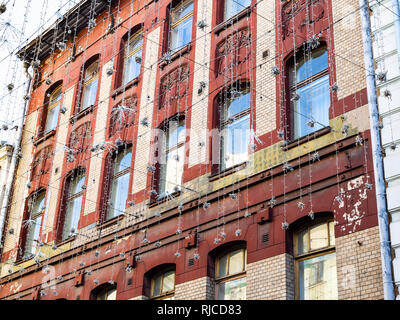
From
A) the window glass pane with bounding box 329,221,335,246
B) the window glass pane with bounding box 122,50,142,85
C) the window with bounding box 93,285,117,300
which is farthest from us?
the window glass pane with bounding box 122,50,142,85

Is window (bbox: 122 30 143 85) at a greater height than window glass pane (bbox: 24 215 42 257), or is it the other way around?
window (bbox: 122 30 143 85)

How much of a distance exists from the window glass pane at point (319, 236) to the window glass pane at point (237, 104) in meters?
4.06

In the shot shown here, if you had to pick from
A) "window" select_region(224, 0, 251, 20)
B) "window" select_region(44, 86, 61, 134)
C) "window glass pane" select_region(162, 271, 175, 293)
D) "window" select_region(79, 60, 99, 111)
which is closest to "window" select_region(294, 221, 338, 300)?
"window glass pane" select_region(162, 271, 175, 293)

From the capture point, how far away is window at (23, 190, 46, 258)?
22.9 metres

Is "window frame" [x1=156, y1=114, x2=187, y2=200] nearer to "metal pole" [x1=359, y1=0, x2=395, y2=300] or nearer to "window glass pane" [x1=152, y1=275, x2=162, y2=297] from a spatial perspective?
"window glass pane" [x1=152, y1=275, x2=162, y2=297]

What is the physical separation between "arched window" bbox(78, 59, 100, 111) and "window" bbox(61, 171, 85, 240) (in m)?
2.50

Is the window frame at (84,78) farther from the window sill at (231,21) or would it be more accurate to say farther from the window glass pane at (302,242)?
the window glass pane at (302,242)

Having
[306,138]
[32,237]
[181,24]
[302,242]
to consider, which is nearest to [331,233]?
[302,242]

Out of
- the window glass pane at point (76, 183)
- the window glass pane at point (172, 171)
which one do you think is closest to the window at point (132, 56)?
the window glass pane at point (76, 183)

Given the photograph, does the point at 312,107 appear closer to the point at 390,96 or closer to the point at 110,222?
the point at 390,96

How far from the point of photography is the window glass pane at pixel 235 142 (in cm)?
1634

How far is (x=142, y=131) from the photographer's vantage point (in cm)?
1948

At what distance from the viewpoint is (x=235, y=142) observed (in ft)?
54.7

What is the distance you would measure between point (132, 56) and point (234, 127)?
6453mm
